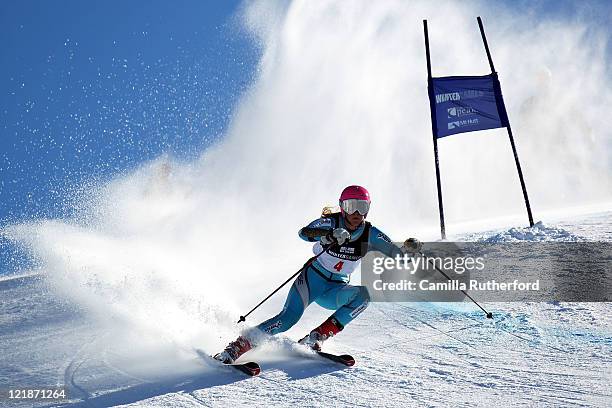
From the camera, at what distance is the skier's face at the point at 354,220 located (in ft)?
16.5

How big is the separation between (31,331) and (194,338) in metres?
2.45

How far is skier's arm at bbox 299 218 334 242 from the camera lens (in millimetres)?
4977

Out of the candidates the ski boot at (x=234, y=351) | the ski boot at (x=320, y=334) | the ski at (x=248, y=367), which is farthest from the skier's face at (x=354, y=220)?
the ski at (x=248, y=367)

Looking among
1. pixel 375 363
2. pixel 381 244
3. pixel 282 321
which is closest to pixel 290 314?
pixel 282 321

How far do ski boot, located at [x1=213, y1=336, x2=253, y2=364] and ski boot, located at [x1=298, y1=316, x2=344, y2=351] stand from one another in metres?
0.49

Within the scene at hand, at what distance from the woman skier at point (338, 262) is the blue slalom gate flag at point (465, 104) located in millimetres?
6184

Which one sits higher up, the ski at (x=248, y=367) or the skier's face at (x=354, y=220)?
the skier's face at (x=354, y=220)

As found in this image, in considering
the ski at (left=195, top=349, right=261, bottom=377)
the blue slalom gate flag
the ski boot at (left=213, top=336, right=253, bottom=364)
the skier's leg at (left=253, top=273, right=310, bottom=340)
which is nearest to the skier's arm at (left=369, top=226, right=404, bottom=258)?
the skier's leg at (left=253, top=273, right=310, bottom=340)

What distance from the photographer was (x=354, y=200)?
4961 mm

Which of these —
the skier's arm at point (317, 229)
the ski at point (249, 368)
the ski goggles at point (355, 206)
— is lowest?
the ski at point (249, 368)

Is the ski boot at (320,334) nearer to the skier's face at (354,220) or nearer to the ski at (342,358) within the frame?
the ski at (342,358)

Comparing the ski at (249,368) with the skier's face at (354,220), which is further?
the skier's face at (354,220)

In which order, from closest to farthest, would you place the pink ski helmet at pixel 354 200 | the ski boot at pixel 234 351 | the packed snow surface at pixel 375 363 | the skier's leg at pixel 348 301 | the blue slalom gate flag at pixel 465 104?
the packed snow surface at pixel 375 363
the ski boot at pixel 234 351
the skier's leg at pixel 348 301
the pink ski helmet at pixel 354 200
the blue slalom gate flag at pixel 465 104

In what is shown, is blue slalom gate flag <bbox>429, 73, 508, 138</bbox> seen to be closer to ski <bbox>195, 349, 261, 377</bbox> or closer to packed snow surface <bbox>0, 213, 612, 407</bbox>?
packed snow surface <bbox>0, 213, 612, 407</bbox>
